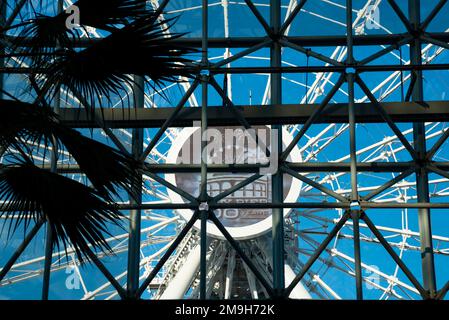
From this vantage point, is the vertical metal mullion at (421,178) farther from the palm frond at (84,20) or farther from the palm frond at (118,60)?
the palm frond at (84,20)

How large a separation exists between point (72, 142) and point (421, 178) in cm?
564

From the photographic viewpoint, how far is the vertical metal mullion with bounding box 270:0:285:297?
447 inches

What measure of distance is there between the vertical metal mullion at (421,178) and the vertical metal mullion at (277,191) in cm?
173

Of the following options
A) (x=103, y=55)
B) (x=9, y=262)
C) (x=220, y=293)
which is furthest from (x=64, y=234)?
(x=220, y=293)

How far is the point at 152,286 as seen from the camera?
15.7m

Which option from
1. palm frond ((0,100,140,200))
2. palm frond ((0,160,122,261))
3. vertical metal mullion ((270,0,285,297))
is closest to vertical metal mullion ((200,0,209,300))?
vertical metal mullion ((270,0,285,297))

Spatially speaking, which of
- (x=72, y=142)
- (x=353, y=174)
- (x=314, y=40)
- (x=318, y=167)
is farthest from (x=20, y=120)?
(x=314, y=40)

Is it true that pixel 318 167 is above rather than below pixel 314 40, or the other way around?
below

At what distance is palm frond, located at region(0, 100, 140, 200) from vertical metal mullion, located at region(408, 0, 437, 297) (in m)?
4.98

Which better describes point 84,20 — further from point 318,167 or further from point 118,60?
point 318,167

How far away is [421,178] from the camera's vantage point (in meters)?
11.8

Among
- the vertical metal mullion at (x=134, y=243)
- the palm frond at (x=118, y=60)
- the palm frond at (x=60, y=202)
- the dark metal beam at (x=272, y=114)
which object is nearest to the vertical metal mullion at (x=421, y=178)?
the dark metal beam at (x=272, y=114)
